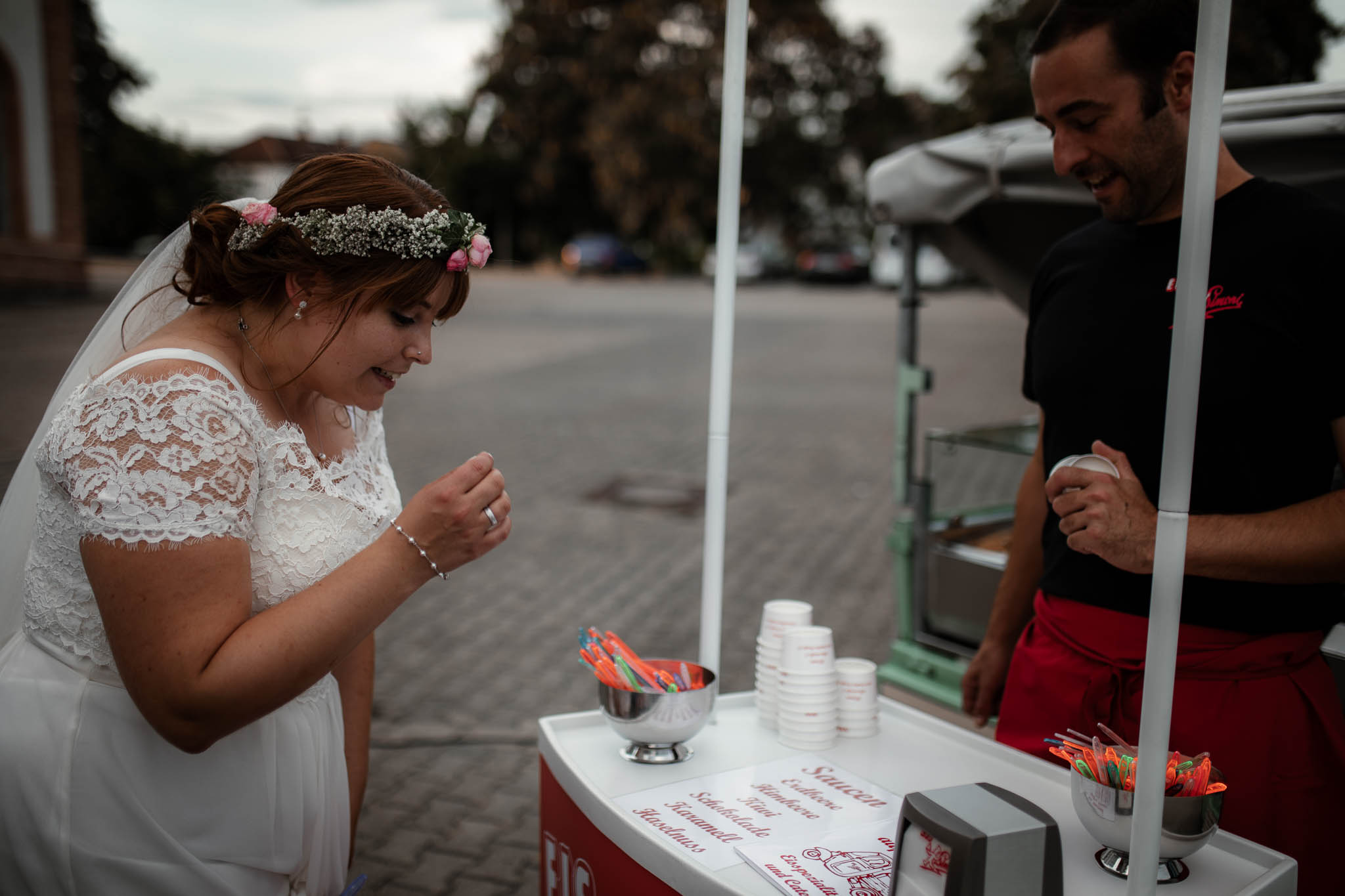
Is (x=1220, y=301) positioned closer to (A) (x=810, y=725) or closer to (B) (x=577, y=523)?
(A) (x=810, y=725)

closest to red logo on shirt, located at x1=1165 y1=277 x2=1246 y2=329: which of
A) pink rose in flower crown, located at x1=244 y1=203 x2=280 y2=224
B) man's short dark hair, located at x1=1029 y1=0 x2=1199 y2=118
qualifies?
man's short dark hair, located at x1=1029 y1=0 x2=1199 y2=118

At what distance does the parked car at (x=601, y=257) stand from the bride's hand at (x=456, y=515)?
3286cm

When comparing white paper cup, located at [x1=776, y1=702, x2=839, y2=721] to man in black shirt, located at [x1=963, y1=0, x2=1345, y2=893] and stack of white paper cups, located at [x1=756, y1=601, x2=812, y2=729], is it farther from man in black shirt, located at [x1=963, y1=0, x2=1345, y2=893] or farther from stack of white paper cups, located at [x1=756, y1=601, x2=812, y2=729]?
man in black shirt, located at [x1=963, y1=0, x2=1345, y2=893]

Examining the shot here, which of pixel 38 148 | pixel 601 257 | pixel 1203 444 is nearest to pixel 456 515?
pixel 1203 444

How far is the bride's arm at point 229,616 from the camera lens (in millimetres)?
Result: 1343

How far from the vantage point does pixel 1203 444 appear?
5.63 feet

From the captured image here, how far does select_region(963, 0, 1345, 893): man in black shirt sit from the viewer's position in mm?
1604

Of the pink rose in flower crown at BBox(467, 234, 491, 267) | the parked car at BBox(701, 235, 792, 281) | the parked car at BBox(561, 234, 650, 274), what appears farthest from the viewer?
the parked car at BBox(561, 234, 650, 274)

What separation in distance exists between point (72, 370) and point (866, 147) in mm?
36435

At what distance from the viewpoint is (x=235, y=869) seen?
1.60 metres

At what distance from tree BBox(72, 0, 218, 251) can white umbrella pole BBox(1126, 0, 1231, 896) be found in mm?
23541

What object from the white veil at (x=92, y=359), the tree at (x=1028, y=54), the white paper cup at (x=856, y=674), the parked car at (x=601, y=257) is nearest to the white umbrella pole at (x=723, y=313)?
the white paper cup at (x=856, y=674)

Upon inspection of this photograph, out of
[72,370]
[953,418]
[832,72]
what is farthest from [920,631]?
[832,72]

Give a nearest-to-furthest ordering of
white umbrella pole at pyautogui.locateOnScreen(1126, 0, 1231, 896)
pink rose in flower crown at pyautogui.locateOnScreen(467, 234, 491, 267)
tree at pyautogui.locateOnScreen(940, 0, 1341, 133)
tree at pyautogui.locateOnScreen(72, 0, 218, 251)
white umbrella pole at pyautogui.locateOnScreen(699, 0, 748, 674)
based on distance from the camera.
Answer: white umbrella pole at pyautogui.locateOnScreen(1126, 0, 1231, 896), pink rose in flower crown at pyautogui.locateOnScreen(467, 234, 491, 267), white umbrella pole at pyautogui.locateOnScreen(699, 0, 748, 674), tree at pyautogui.locateOnScreen(940, 0, 1341, 133), tree at pyautogui.locateOnScreen(72, 0, 218, 251)
